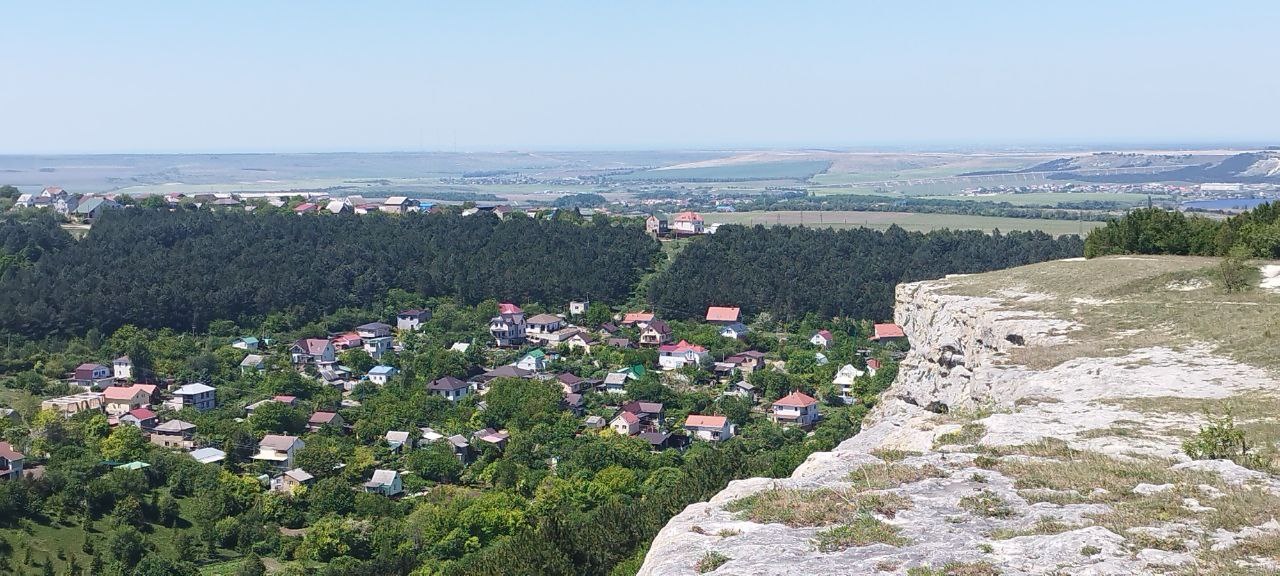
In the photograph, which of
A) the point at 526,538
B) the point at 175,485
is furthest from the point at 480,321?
the point at 526,538

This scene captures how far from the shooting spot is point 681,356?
42.8 metres

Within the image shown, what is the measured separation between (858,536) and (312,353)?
3866 centimetres

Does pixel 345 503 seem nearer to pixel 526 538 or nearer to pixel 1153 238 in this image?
pixel 526 538

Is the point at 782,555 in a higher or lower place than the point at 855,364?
higher

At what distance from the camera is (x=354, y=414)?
34.1 meters

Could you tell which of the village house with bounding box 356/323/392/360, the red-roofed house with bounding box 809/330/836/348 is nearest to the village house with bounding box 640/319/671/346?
the red-roofed house with bounding box 809/330/836/348

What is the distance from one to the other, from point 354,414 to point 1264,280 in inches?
1044

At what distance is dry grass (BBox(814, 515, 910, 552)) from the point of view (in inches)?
251

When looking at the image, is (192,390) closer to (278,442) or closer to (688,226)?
(278,442)

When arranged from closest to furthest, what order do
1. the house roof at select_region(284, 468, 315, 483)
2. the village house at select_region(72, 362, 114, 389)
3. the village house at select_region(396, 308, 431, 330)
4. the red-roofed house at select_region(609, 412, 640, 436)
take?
the house roof at select_region(284, 468, 315, 483) → the red-roofed house at select_region(609, 412, 640, 436) → the village house at select_region(72, 362, 114, 389) → the village house at select_region(396, 308, 431, 330)

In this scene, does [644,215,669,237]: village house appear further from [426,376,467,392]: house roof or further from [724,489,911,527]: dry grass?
[724,489,911,527]: dry grass

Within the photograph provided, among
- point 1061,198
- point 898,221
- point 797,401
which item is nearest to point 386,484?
point 797,401

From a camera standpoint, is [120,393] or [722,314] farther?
[722,314]

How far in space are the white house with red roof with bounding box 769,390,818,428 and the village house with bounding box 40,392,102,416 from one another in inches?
845
